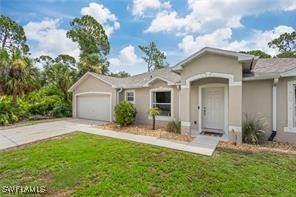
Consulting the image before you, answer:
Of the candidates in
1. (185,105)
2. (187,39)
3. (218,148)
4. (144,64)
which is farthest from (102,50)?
(218,148)

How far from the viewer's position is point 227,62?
884 cm

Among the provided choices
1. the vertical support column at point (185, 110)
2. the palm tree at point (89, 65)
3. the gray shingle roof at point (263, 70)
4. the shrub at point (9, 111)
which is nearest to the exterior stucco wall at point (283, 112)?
the gray shingle roof at point (263, 70)

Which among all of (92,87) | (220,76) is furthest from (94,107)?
(220,76)

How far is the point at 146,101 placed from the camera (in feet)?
45.9

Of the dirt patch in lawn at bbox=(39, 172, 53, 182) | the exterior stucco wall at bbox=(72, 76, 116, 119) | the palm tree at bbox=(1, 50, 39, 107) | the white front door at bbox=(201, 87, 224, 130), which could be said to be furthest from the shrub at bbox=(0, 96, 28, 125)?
the white front door at bbox=(201, 87, 224, 130)

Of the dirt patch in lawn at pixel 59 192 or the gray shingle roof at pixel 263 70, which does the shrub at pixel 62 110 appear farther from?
the dirt patch in lawn at pixel 59 192

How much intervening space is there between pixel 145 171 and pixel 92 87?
537 inches

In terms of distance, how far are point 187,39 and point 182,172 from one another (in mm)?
17553

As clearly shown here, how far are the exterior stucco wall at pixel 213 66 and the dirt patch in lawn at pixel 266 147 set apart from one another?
311 centimetres

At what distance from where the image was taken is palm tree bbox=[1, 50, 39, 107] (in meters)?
15.2

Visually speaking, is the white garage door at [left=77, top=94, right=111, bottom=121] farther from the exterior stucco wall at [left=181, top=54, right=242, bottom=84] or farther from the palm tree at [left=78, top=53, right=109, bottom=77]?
the palm tree at [left=78, top=53, right=109, bottom=77]

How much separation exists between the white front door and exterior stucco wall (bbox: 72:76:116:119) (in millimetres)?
7750

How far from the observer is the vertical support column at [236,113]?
8.41 metres
